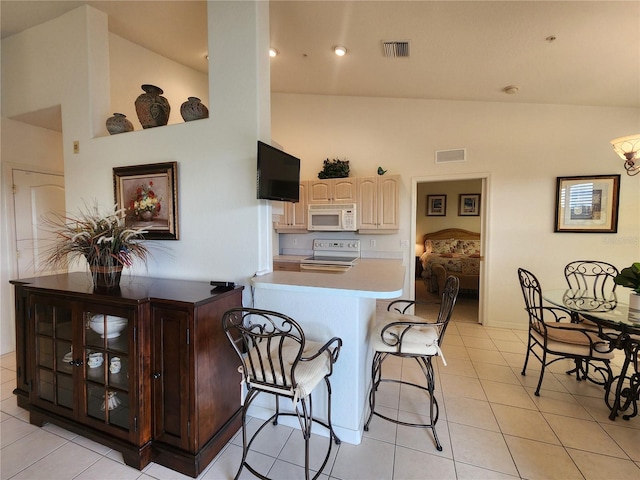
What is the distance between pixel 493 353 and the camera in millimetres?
3059

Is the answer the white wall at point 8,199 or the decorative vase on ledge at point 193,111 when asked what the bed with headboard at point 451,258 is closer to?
the decorative vase on ledge at point 193,111

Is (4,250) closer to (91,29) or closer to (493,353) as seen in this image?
(91,29)

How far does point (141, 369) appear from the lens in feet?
5.24

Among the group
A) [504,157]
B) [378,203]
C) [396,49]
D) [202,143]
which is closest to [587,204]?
[504,157]

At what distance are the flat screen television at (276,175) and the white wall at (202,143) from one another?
14cm

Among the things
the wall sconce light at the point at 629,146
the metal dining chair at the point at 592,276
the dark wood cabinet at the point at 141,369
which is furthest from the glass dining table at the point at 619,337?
the dark wood cabinet at the point at 141,369

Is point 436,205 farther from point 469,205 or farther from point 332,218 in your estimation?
point 332,218

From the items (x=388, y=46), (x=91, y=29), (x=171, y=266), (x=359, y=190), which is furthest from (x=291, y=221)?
(x=91, y=29)

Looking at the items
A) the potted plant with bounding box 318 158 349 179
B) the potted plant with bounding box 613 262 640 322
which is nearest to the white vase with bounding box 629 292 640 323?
the potted plant with bounding box 613 262 640 322

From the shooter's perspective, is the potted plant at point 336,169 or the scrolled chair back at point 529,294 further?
the potted plant at point 336,169

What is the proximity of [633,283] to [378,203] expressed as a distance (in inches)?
Result: 99.6

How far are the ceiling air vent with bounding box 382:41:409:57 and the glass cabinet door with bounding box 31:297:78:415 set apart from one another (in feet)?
10.9

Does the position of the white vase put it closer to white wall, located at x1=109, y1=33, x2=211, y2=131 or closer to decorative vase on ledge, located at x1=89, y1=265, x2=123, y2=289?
decorative vase on ledge, located at x1=89, y1=265, x2=123, y2=289

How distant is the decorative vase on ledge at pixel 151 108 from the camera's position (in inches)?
91.1
